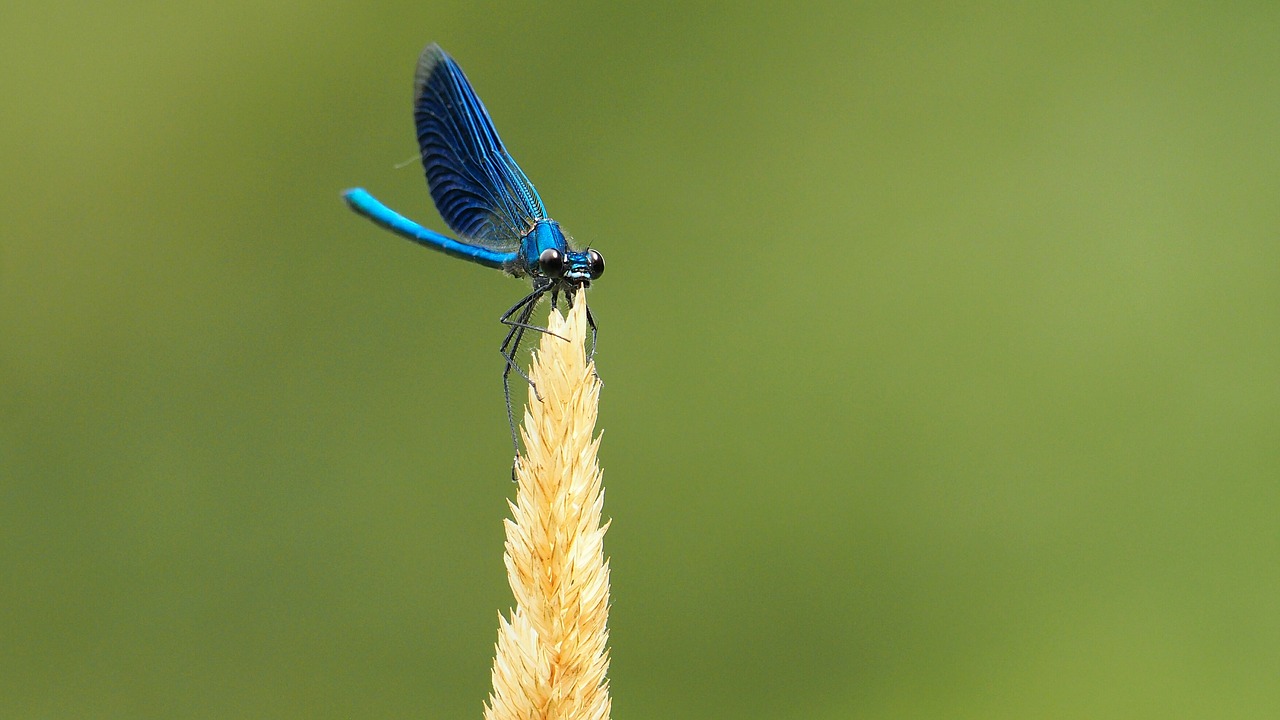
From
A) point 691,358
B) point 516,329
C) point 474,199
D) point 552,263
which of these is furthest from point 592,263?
point 691,358

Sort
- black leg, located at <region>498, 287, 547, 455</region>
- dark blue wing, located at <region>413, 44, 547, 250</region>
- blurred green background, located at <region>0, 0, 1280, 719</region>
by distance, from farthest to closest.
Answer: blurred green background, located at <region>0, 0, 1280, 719</region> → dark blue wing, located at <region>413, 44, 547, 250</region> → black leg, located at <region>498, 287, 547, 455</region>

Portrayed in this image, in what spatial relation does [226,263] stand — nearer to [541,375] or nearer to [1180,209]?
[541,375]

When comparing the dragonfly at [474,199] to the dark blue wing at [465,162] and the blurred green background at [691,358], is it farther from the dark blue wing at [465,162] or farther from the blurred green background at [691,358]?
the blurred green background at [691,358]

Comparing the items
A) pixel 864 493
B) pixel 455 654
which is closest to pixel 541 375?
pixel 455 654

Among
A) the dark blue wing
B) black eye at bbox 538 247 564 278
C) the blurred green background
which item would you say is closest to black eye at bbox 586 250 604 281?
black eye at bbox 538 247 564 278

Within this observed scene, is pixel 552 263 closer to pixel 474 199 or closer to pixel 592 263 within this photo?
pixel 592 263

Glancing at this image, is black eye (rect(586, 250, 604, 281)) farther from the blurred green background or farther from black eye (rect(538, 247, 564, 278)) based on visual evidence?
the blurred green background
